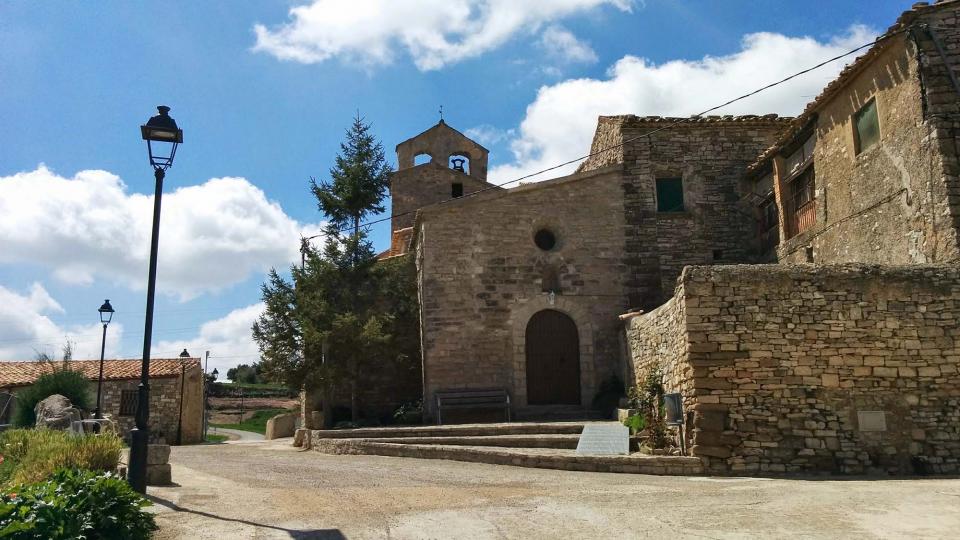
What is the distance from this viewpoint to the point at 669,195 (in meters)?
18.3

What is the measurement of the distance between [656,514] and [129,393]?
20.3 meters

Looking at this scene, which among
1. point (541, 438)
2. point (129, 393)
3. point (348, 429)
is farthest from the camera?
point (129, 393)

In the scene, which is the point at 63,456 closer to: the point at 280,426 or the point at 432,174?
the point at 280,426

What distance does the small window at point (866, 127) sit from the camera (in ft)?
41.2

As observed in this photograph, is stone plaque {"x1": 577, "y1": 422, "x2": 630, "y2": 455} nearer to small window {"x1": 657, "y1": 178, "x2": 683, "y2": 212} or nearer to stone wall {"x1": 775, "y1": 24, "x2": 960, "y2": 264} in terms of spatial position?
stone wall {"x1": 775, "y1": 24, "x2": 960, "y2": 264}

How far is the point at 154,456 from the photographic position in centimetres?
894

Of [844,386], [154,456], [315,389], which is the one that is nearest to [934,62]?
[844,386]

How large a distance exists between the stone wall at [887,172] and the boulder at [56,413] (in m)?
14.5

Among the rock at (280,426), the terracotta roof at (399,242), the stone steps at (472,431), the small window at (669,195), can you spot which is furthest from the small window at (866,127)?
the rock at (280,426)

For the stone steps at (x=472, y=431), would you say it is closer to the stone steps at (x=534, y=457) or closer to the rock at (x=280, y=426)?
the stone steps at (x=534, y=457)

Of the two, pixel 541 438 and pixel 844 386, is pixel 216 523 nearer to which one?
pixel 541 438

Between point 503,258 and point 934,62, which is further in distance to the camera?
point 503,258

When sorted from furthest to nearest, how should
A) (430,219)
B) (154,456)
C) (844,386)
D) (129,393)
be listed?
(129,393), (430,219), (844,386), (154,456)

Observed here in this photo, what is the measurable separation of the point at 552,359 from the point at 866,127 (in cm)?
827
